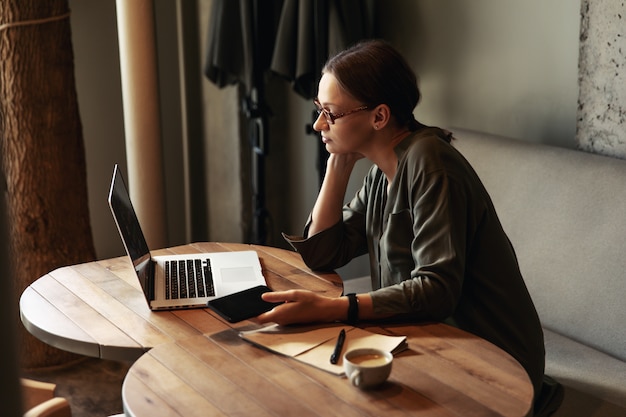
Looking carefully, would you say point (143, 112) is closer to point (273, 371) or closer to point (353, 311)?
point (353, 311)

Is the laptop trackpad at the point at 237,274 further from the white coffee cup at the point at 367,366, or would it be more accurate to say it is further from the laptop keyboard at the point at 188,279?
the white coffee cup at the point at 367,366

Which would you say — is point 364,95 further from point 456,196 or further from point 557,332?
point 557,332

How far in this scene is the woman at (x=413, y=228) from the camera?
1.57 meters

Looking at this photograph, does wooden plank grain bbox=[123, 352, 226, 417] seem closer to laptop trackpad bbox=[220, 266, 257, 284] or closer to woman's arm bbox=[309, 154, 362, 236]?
laptop trackpad bbox=[220, 266, 257, 284]

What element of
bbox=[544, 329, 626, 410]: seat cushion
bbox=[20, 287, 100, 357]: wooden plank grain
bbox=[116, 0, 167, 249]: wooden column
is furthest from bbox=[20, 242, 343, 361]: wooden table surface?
bbox=[116, 0, 167, 249]: wooden column

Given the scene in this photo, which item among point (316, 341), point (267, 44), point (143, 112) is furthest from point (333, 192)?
point (267, 44)

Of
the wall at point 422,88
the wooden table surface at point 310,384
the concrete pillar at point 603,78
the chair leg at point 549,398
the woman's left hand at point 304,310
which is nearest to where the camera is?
the wooden table surface at point 310,384

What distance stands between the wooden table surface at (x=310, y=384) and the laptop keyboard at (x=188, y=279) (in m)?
0.25

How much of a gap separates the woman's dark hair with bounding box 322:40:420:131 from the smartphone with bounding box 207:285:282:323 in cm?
46

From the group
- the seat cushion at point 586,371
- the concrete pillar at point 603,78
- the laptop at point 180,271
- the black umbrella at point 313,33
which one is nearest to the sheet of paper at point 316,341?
the laptop at point 180,271

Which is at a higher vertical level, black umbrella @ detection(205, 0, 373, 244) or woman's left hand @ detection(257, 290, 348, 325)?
black umbrella @ detection(205, 0, 373, 244)

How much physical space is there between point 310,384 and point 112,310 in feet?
1.82

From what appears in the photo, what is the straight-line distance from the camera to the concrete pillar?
2350 millimetres

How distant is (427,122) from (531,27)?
0.57 m
